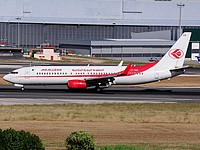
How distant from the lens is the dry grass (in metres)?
33.2

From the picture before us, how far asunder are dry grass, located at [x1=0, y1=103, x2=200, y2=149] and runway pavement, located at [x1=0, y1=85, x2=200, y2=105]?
4.19 m

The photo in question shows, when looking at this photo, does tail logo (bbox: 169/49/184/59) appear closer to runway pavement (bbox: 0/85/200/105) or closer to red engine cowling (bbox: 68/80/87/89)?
runway pavement (bbox: 0/85/200/105)

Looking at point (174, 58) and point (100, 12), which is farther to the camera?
point (100, 12)

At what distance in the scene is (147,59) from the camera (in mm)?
148250

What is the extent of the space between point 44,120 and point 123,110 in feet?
26.8

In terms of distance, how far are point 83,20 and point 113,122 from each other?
481 feet

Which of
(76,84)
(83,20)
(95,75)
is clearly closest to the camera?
(76,84)

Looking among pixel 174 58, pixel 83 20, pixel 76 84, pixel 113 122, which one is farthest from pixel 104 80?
pixel 83 20

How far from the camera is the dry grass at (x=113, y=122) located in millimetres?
33219

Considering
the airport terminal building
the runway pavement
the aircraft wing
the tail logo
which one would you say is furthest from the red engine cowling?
the airport terminal building

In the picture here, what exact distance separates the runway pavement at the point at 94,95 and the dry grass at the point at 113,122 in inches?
165

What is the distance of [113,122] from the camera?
133 ft

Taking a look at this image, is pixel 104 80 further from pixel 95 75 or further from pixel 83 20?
pixel 83 20

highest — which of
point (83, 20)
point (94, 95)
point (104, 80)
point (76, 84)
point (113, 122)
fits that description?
point (83, 20)
